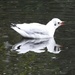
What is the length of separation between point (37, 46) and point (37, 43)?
57 cm

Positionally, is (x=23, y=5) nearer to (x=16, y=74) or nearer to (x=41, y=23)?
(x=41, y=23)

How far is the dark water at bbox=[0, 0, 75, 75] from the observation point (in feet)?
43.8

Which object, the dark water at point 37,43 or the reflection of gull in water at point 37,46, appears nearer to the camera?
the dark water at point 37,43

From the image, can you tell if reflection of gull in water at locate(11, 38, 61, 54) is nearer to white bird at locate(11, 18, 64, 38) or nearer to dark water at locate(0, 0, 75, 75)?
dark water at locate(0, 0, 75, 75)

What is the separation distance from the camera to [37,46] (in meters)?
16.0

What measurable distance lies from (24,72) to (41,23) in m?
5.94

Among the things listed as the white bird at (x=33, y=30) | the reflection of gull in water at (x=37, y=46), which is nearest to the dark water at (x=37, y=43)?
the reflection of gull in water at (x=37, y=46)

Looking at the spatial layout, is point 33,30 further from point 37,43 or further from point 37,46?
point 37,46

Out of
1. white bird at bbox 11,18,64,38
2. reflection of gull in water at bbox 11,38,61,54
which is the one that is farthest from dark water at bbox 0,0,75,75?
white bird at bbox 11,18,64,38

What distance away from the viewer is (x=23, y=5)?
70.7 ft

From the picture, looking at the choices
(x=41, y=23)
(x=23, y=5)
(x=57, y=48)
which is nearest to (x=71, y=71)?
(x=57, y=48)

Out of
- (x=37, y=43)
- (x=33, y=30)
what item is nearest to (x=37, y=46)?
(x=37, y=43)

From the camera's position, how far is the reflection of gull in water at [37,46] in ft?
50.4

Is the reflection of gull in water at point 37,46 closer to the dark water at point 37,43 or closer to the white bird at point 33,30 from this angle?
the dark water at point 37,43
